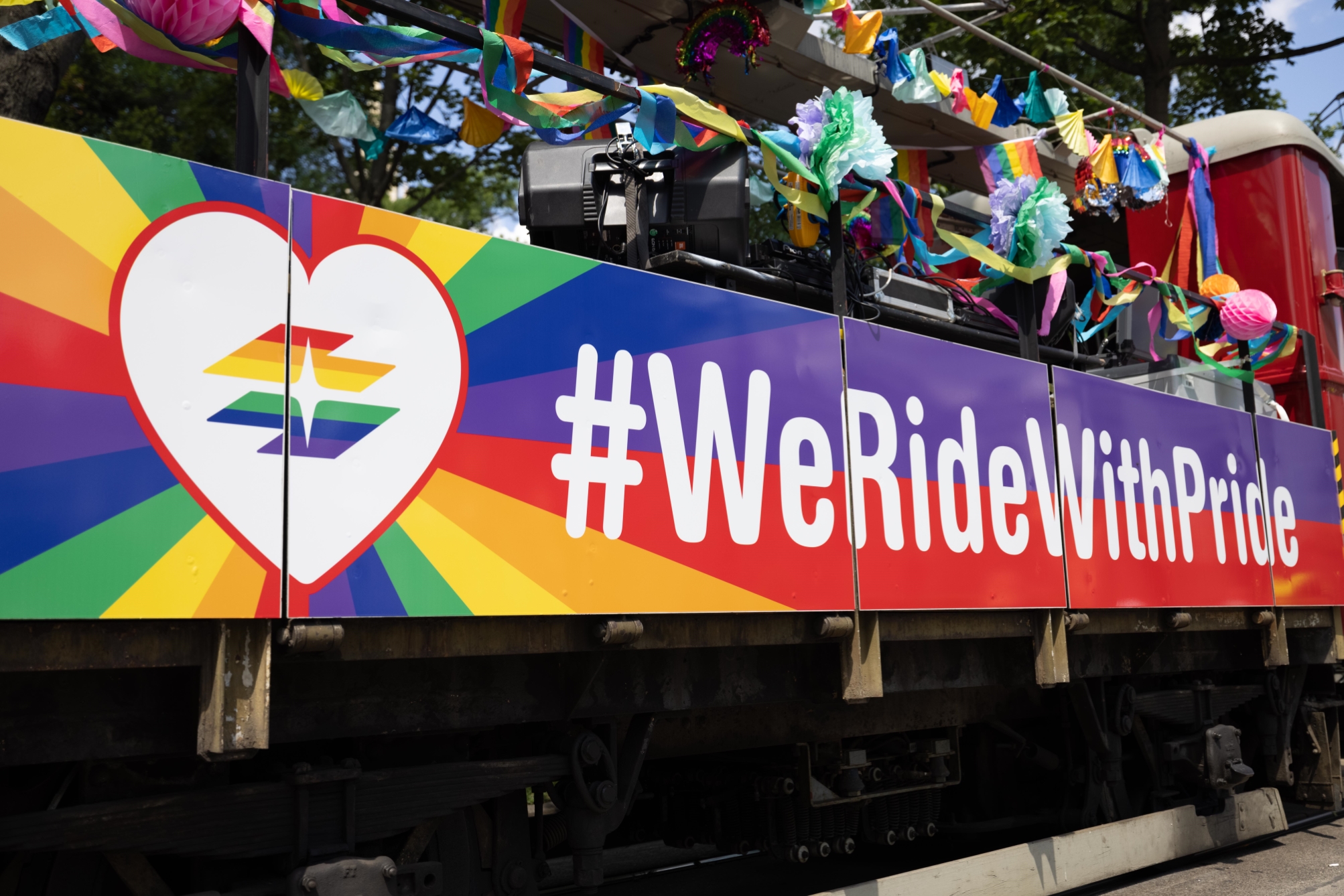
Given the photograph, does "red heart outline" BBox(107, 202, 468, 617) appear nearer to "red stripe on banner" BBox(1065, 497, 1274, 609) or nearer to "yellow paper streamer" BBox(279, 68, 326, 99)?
"yellow paper streamer" BBox(279, 68, 326, 99)

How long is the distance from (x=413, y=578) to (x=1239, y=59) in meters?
16.6

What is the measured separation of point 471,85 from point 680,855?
37.4ft

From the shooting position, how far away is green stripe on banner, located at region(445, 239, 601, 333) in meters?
3.43

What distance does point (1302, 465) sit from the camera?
7387 millimetres

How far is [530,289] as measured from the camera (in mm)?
3588

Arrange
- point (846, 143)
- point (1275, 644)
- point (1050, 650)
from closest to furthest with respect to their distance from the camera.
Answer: point (846, 143) → point (1050, 650) → point (1275, 644)

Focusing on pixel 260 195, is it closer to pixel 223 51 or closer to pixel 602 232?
pixel 223 51

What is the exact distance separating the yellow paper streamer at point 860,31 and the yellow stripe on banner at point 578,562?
3.62 meters

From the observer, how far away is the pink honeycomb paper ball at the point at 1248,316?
6.99m

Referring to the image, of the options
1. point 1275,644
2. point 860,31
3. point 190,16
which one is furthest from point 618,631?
point 1275,644

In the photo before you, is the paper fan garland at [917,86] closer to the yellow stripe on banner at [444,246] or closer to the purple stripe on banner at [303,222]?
the yellow stripe on banner at [444,246]

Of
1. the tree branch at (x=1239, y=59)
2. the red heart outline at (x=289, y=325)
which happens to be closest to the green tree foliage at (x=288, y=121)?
the tree branch at (x=1239, y=59)

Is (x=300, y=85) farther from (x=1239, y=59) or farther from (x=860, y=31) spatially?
(x=1239, y=59)

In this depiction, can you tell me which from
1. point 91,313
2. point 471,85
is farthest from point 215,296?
point 471,85
